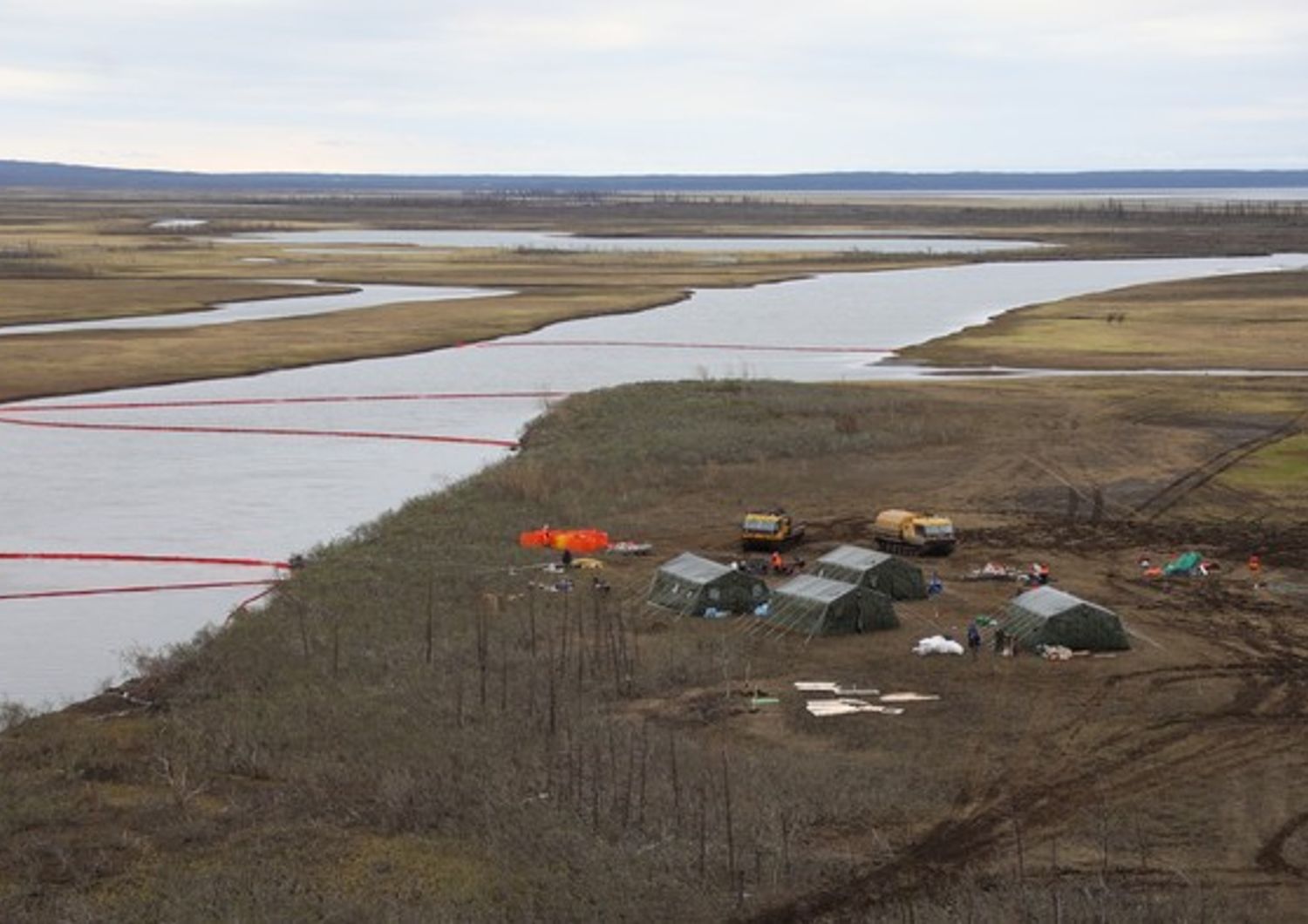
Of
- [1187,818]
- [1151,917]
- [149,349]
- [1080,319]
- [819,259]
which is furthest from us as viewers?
[819,259]

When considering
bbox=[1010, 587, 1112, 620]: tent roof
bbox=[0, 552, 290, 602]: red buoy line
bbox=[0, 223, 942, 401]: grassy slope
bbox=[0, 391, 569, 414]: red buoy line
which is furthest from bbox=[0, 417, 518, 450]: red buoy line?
bbox=[1010, 587, 1112, 620]: tent roof

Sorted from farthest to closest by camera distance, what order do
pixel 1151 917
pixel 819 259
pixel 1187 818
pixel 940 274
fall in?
pixel 819 259, pixel 940 274, pixel 1187 818, pixel 1151 917

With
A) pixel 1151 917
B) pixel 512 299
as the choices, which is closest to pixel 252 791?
pixel 1151 917

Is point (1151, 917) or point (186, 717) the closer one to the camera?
point (1151, 917)

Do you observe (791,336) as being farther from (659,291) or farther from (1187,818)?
(1187,818)

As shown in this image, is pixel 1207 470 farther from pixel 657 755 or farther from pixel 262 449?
pixel 657 755

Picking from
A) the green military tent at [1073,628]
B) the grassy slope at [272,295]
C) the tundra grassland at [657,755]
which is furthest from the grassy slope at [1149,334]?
the green military tent at [1073,628]
